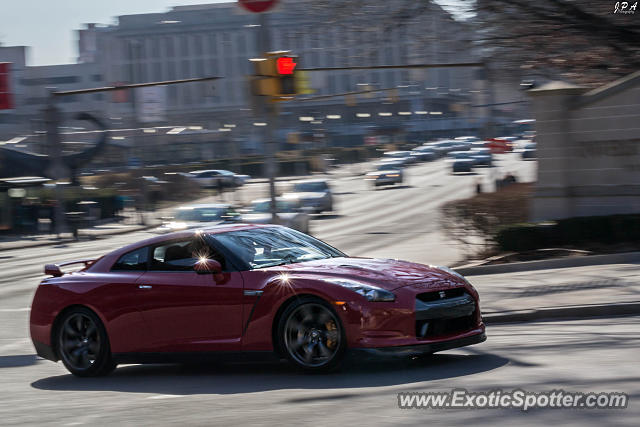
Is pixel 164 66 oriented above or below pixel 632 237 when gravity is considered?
above

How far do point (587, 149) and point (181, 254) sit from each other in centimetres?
1340

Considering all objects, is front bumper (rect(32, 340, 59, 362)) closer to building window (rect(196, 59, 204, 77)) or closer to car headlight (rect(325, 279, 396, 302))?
car headlight (rect(325, 279, 396, 302))

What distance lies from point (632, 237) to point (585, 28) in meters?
5.30

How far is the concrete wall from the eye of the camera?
19.6 meters

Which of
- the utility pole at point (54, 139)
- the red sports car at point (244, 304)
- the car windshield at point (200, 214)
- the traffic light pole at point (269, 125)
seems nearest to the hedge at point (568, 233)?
the traffic light pole at point (269, 125)

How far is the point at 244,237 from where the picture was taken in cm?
896

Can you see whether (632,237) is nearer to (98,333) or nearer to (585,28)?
(585,28)

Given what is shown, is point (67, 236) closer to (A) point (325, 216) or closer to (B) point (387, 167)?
(A) point (325, 216)

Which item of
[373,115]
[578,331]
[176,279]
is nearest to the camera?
[176,279]

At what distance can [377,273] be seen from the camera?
8.12m

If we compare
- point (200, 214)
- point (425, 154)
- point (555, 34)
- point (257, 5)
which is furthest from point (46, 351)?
point (425, 154)

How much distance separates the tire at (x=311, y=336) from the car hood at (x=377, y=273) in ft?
0.87

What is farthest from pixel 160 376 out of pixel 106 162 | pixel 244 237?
pixel 106 162

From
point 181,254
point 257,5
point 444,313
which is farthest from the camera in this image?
point 257,5
